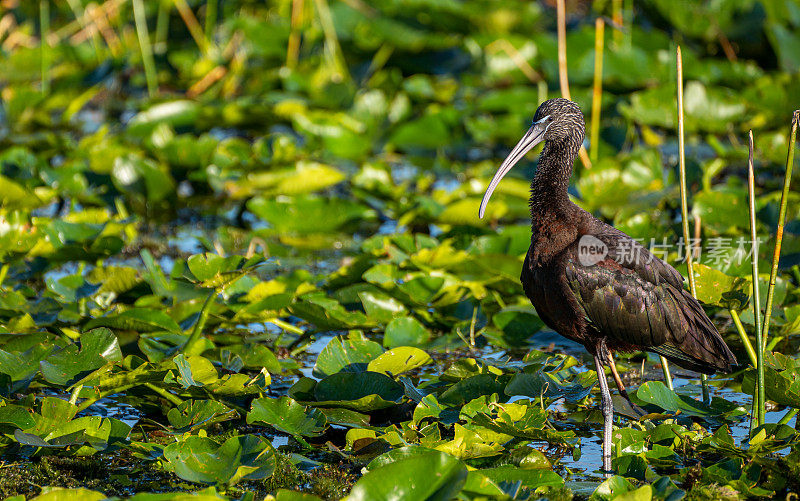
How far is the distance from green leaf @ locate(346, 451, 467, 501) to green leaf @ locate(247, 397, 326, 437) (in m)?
0.72

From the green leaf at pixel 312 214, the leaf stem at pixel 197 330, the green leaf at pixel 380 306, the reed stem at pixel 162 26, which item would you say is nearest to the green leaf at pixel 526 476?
the leaf stem at pixel 197 330

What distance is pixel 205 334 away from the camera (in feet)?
15.2

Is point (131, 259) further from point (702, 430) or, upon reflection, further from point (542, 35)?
point (542, 35)

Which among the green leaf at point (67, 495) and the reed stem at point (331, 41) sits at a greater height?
the reed stem at point (331, 41)

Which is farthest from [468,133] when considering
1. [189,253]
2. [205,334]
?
[205,334]

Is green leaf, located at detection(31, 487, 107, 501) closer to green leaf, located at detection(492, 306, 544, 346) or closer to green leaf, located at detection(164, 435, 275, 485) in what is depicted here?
green leaf, located at detection(164, 435, 275, 485)

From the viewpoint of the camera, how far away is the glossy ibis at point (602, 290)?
3.59m

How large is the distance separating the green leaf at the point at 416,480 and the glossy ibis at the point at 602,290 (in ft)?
3.09

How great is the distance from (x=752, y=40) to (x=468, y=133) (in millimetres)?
2809

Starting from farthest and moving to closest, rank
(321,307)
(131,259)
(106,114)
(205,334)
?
(106,114) → (131,259) → (205,334) → (321,307)

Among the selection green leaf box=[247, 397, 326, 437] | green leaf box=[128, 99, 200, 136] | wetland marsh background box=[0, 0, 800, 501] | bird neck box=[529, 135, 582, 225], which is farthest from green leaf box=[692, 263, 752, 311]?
green leaf box=[128, 99, 200, 136]

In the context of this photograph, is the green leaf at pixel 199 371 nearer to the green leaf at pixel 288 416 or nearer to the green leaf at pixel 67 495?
the green leaf at pixel 288 416

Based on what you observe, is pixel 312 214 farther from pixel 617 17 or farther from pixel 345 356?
pixel 617 17

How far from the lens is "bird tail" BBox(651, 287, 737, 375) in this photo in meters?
3.70
